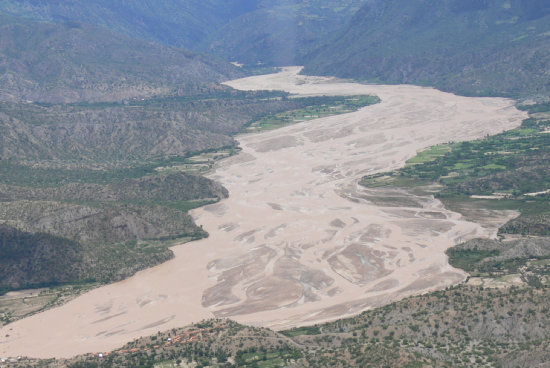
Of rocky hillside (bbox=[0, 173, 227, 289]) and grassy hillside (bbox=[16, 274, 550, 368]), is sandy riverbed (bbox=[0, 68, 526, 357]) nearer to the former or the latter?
rocky hillside (bbox=[0, 173, 227, 289])

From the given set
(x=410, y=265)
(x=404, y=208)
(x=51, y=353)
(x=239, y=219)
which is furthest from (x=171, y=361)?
(x=404, y=208)

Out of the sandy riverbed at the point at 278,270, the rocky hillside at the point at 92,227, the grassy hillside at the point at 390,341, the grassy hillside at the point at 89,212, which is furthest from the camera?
the grassy hillside at the point at 89,212

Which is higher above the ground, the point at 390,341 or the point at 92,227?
the point at 92,227

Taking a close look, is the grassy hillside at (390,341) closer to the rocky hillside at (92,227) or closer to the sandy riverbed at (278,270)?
the sandy riverbed at (278,270)

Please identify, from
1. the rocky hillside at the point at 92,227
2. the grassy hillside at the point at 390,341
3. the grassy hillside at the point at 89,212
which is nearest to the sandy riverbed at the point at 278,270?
the rocky hillside at the point at 92,227

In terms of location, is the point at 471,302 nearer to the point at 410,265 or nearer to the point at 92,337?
the point at 410,265

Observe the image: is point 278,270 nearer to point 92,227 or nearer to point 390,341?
point 92,227

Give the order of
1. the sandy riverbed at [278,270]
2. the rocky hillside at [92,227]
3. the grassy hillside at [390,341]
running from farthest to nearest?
1. the rocky hillside at [92,227]
2. the sandy riverbed at [278,270]
3. the grassy hillside at [390,341]

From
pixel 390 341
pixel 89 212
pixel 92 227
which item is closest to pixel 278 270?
pixel 92 227

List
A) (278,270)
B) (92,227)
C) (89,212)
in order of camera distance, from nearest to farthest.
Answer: (278,270) < (92,227) < (89,212)

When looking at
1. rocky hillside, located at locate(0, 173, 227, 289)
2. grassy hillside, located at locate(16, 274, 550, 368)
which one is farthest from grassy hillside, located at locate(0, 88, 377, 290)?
grassy hillside, located at locate(16, 274, 550, 368)

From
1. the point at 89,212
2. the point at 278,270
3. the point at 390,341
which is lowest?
the point at 390,341
